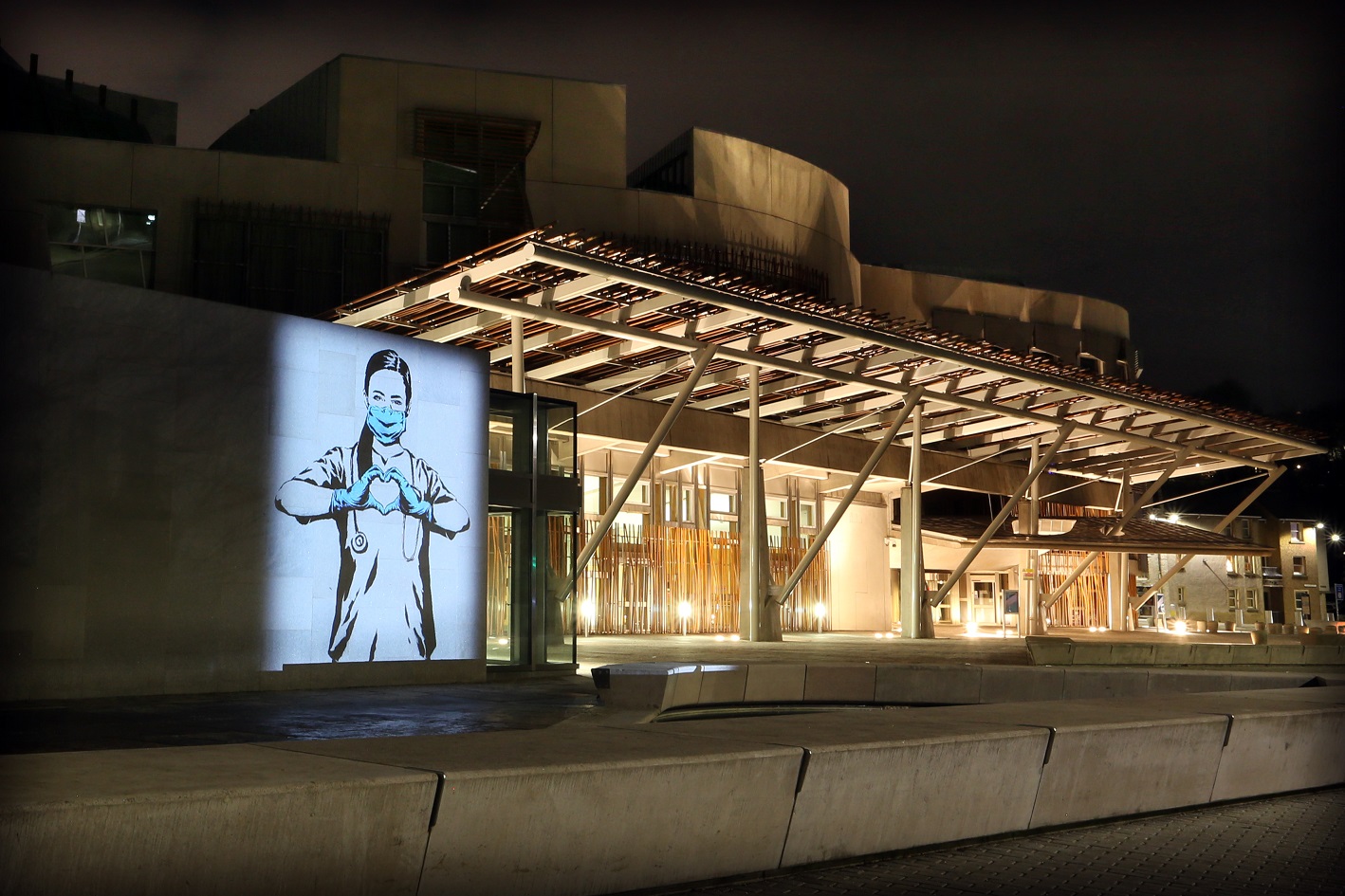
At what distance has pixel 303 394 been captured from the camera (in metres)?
16.0

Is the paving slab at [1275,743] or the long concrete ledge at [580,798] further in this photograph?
the paving slab at [1275,743]

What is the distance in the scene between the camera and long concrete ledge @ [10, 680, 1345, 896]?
14.4 ft

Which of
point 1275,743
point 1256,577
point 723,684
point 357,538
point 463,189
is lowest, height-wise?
point 1275,743

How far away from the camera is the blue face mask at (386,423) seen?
55.2ft

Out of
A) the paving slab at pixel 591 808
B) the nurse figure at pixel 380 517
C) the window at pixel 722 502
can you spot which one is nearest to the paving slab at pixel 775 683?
the nurse figure at pixel 380 517

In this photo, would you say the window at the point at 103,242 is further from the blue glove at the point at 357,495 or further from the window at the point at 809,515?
the window at the point at 809,515

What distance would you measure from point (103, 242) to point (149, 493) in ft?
58.9

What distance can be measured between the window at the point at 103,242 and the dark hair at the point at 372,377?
15.4 m

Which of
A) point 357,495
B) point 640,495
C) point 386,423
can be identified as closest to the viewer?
point 357,495

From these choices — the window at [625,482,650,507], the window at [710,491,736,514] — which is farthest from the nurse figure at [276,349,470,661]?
the window at [710,491,736,514]

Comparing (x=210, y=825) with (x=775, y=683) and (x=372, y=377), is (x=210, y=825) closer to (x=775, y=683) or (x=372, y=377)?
(x=775, y=683)

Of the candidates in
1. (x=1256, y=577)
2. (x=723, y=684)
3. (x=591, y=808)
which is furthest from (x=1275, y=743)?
(x=1256, y=577)

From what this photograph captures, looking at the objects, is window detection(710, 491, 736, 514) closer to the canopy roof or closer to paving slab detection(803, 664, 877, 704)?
the canopy roof

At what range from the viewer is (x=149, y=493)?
14492 millimetres
